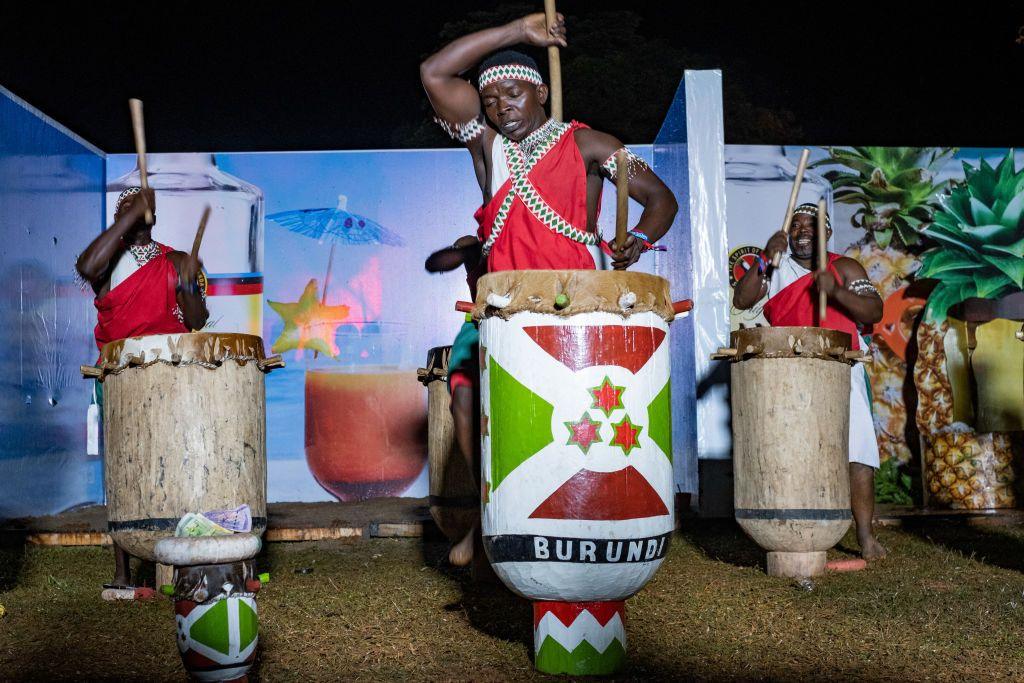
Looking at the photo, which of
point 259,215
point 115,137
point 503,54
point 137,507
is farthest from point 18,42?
point 503,54

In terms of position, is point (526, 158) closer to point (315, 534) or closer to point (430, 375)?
point (430, 375)

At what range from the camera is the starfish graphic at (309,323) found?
28.8ft

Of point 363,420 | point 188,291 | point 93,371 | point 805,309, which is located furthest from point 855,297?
point 363,420

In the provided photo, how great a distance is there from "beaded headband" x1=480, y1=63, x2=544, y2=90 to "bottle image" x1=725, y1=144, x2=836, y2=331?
15.4ft

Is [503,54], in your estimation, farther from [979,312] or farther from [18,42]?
[18,42]

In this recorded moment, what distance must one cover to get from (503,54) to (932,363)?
18.0 ft

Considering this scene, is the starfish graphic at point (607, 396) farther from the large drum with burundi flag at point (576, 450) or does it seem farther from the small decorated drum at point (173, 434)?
the small decorated drum at point (173, 434)

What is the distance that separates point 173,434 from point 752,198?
536cm

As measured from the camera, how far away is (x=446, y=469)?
18.6 ft

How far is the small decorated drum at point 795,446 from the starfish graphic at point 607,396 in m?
2.22

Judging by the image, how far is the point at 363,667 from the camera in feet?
12.2

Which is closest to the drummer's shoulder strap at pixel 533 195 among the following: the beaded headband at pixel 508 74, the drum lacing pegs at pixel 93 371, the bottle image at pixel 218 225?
the beaded headband at pixel 508 74

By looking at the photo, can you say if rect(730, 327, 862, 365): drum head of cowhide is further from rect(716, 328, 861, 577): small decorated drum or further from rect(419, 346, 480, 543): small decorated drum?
rect(419, 346, 480, 543): small decorated drum

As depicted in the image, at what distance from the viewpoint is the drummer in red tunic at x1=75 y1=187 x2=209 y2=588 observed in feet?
17.8
